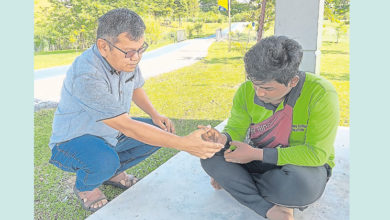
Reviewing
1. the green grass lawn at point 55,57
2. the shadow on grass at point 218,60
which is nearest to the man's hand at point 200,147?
the shadow on grass at point 218,60

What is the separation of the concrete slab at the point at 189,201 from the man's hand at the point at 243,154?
0.36 m

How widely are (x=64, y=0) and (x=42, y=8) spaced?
92 centimetres

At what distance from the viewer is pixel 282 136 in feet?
6.40

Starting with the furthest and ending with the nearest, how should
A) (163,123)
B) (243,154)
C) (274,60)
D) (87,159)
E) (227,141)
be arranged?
1. (163,123)
2. (227,141)
3. (87,159)
4. (243,154)
5. (274,60)

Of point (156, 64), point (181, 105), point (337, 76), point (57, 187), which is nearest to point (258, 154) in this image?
point (57, 187)

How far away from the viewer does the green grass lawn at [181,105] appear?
248 centimetres

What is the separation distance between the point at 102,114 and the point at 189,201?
32.0 inches

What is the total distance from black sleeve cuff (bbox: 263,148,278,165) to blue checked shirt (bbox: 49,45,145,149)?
83 cm

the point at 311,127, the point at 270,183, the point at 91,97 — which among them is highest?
the point at 91,97

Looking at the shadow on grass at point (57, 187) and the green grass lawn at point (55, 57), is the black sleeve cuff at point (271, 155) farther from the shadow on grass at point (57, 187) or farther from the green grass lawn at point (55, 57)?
the green grass lawn at point (55, 57)

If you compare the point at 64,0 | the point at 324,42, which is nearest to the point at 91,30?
the point at 64,0

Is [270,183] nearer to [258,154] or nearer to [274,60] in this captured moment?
[258,154]

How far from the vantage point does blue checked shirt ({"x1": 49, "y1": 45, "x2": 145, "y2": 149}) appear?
1.87m

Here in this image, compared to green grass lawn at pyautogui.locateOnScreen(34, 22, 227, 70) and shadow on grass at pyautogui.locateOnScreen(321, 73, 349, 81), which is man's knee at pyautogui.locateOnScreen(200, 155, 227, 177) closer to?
shadow on grass at pyautogui.locateOnScreen(321, 73, 349, 81)
